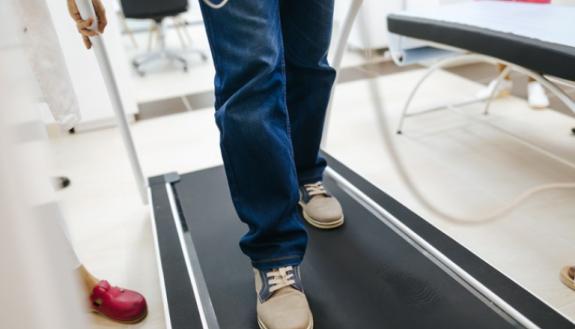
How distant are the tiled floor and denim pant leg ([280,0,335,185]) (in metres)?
0.47

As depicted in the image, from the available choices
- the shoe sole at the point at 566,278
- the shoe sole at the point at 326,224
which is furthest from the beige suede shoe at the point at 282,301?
the shoe sole at the point at 566,278

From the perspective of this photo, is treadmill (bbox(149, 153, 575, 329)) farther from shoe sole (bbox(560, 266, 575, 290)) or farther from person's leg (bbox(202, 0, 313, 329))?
shoe sole (bbox(560, 266, 575, 290))

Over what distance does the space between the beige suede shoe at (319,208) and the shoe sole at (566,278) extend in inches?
22.1

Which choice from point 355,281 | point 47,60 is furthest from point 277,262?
point 47,60

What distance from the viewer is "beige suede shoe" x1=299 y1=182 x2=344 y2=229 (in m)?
1.23

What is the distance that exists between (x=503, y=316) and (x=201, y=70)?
10.2 feet

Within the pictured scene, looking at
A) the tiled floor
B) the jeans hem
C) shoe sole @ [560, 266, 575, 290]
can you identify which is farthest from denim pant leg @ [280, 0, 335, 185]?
shoe sole @ [560, 266, 575, 290]

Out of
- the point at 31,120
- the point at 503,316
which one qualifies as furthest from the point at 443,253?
the point at 31,120

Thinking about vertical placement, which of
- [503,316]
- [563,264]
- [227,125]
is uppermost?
[227,125]

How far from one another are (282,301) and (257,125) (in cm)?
37

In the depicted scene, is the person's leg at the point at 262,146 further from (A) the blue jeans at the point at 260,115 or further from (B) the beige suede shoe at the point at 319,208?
(B) the beige suede shoe at the point at 319,208

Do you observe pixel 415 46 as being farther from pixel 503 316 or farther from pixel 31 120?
pixel 31 120

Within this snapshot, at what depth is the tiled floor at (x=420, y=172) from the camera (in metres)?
1.24

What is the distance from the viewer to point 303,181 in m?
1.28
